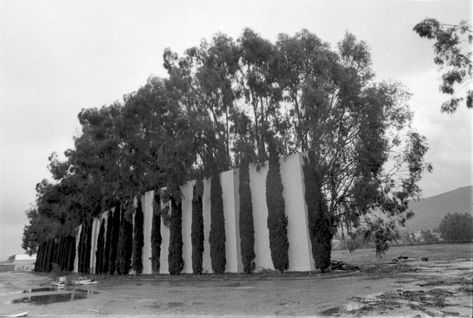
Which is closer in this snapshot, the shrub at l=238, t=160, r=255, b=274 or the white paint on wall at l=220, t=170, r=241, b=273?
the shrub at l=238, t=160, r=255, b=274

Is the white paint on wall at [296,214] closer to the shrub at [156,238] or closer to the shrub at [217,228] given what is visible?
the shrub at [217,228]

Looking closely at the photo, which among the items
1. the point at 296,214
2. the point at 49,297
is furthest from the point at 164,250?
the point at 49,297

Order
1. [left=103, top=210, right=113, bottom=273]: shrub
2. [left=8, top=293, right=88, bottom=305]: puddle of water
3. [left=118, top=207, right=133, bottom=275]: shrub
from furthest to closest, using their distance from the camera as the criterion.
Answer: [left=103, top=210, right=113, bottom=273]: shrub → [left=118, top=207, right=133, bottom=275]: shrub → [left=8, top=293, right=88, bottom=305]: puddle of water

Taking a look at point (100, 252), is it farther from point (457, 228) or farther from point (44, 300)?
point (457, 228)

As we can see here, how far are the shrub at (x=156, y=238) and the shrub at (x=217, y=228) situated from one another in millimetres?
5372

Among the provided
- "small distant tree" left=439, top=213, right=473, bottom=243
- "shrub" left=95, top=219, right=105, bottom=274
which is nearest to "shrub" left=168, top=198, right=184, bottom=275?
"shrub" left=95, top=219, right=105, bottom=274

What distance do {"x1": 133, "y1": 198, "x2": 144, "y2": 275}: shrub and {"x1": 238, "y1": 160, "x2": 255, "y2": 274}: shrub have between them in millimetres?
11460

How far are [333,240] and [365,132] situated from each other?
23.1ft

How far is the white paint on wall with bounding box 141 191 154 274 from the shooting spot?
3091 cm

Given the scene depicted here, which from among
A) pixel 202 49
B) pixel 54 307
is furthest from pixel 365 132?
pixel 54 307

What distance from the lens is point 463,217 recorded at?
9275 cm

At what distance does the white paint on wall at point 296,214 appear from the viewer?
20.8 m

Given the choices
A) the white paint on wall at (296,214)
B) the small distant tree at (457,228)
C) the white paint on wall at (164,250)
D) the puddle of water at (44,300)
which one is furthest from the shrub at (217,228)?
the small distant tree at (457,228)

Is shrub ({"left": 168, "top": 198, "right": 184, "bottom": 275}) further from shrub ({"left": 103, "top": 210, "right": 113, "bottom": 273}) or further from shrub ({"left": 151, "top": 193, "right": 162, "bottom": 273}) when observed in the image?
shrub ({"left": 103, "top": 210, "right": 113, "bottom": 273})
